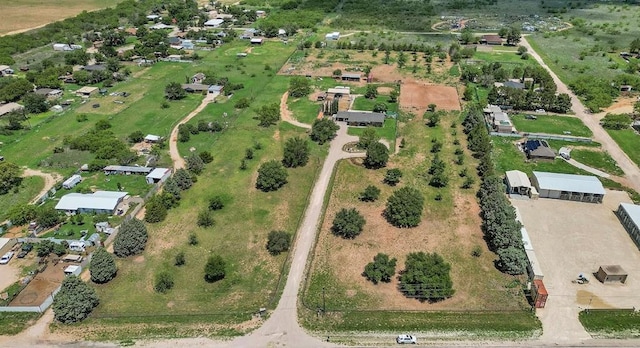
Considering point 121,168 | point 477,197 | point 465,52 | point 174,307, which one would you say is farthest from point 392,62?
point 174,307

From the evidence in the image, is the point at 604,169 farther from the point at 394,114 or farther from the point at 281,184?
the point at 281,184

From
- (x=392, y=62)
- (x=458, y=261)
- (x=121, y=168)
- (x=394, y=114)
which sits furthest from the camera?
(x=392, y=62)

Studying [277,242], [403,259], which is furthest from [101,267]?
[403,259]

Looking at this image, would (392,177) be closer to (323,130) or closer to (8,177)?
(323,130)

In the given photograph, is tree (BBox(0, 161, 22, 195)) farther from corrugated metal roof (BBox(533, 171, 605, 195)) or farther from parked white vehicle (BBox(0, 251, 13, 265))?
corrugated metal roof (BBox(533, 171, 605, 195))

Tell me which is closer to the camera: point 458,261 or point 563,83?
point 458,261

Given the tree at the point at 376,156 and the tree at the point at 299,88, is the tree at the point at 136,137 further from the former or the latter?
the tree at the point at 376,156
